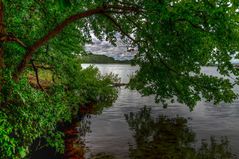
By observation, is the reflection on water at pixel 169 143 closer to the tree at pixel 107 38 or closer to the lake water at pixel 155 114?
the lake water at pixel 155 114

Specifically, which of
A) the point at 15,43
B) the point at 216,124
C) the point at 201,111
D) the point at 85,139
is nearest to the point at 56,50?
the point at 15,43

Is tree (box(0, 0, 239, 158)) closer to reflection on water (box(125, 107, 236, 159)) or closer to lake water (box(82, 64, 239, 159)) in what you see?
reflection on water (box(125, 107, 236, 159))

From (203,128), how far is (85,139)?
12.1 m

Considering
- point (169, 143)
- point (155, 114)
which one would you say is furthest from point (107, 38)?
point (155, 114)

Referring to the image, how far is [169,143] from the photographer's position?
27172 millimetres

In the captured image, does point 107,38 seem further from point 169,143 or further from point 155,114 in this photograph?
point 155,114

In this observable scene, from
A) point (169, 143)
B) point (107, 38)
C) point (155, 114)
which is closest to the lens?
point (107, 38)

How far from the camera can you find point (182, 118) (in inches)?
1580

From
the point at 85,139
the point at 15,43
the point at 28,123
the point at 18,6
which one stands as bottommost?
the point at 85,139

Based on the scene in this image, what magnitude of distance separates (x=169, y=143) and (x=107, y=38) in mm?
10518

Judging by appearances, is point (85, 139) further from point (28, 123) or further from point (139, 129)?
point (28, 123)

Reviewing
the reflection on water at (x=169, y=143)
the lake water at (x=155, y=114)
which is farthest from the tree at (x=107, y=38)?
the lake water at (x=155, y=114)

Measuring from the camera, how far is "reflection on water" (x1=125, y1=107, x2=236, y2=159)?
23562 mm

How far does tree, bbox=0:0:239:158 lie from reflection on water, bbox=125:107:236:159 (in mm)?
4641
